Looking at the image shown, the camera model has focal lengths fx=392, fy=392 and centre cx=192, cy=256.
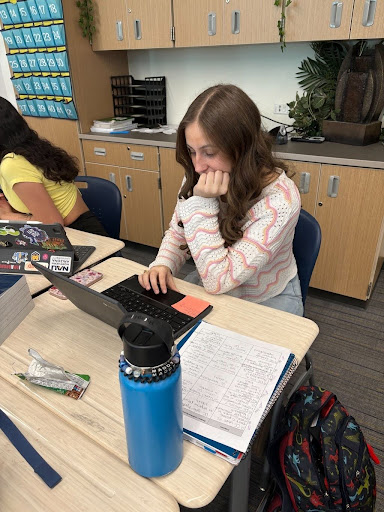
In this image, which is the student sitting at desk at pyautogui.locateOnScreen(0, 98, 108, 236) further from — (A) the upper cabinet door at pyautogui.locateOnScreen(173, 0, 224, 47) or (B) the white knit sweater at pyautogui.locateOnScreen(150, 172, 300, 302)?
(A) the upper cabinet door at pyautogui.locateOnScreen(173, 0, 224, 47)

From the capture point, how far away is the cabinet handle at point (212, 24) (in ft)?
7.98

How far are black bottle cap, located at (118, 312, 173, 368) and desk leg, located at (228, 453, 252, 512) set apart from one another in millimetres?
348

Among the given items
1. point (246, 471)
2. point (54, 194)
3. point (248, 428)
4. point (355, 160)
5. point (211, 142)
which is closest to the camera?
point (248, 428)

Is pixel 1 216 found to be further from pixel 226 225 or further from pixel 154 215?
pixel 154 215

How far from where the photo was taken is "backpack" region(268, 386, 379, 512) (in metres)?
1.01

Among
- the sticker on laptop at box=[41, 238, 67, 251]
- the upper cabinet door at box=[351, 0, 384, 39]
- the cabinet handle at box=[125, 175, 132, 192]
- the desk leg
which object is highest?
the upper cabinet door at box=[351, 0, 384, 39]

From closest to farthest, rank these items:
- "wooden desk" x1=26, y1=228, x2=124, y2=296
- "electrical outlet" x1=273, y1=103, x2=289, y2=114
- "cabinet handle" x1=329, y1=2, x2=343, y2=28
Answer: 1. "wooden desk" x1=26, y1=228, x2=124, y2=296
2. "cabinet handle" x1=329, y1=2, x2=343, y2=28
3. "electrical outlet" x1=273, y1=103, x2=289, y2=114

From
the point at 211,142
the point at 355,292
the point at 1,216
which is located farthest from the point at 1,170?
the point at 355,292

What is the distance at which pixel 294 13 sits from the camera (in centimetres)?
216

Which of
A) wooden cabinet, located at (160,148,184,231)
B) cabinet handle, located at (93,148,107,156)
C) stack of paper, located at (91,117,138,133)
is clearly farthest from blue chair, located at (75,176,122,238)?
stack of paper, located at (91,117,138,133)

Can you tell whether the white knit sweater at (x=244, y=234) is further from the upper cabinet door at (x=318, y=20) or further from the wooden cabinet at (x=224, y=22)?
the wooden cabinet at (x=224, y=22)

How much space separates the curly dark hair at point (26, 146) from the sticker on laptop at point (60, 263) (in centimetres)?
67

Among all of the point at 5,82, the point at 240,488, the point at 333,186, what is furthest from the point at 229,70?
the point at 240,488

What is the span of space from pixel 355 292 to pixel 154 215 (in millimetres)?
1516
